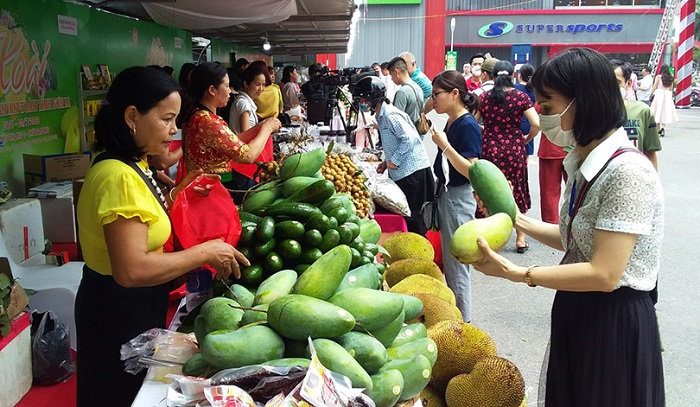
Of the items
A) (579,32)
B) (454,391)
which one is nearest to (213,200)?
(454,391)

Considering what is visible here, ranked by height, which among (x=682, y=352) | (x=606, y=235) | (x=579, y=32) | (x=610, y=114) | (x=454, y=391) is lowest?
(x=682, y=352)

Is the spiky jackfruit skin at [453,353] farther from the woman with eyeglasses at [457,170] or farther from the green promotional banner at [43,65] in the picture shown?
the green promotional banner at [43,65]

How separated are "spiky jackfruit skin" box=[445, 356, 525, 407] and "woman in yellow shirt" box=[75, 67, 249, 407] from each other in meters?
0.91

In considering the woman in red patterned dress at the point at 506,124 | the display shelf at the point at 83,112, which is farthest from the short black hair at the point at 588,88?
the display shelf at the point at 83,112

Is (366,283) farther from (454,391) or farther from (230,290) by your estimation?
(454,391)

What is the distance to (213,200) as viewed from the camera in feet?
7.19

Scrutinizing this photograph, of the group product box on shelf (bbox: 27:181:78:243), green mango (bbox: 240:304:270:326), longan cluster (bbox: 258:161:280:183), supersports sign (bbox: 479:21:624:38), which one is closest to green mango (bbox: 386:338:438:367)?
green mango (bbox: 240:304:270:326)

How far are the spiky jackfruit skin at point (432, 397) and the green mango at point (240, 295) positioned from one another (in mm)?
803

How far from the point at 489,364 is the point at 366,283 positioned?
0.64 metres

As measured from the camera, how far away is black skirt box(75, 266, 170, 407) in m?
2.07

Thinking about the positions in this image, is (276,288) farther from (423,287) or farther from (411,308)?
(423,287)

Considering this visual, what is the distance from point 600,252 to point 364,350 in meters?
0.84

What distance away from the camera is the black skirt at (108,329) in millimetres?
2065

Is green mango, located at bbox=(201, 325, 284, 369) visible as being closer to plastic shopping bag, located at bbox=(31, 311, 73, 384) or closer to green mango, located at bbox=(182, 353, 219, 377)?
green mango, located at bbox=(182, 353, 219, 377)
